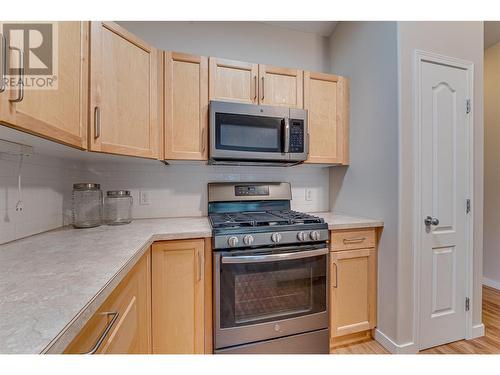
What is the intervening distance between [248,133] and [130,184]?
101cm

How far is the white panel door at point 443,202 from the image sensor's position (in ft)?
5.31

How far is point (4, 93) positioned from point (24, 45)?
26cm

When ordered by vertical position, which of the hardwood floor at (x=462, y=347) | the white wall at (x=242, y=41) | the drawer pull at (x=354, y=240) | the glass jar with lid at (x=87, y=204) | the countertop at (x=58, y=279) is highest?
the white wall at (x=242, y=41)

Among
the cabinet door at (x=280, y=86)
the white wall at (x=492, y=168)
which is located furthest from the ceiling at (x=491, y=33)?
the cabinet door at (x=280, y=86)

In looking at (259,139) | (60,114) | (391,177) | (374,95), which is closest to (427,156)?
Answer: (391,177)

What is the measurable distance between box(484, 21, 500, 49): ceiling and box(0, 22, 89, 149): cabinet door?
11.0ft

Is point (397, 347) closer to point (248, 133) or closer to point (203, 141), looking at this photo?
point (248, 133)

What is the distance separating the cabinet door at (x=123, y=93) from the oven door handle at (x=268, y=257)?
2.82 feet

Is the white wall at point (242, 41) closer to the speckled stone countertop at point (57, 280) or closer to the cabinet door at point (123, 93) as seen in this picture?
the cabinet door at point (123, 93)

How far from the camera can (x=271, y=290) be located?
59.0 inches

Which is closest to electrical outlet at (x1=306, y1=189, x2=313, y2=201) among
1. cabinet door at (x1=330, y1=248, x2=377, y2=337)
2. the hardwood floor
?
cabinet door at (x1=330, y1=248, x2=377, y2=337)

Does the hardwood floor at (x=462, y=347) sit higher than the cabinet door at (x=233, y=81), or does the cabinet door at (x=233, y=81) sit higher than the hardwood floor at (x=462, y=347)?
the cabinet door at (x=233, y=81)

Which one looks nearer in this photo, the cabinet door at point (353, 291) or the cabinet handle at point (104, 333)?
the cabinet handle at point (104, 333)

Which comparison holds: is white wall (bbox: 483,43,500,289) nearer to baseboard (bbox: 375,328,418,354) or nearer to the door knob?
the door knob
